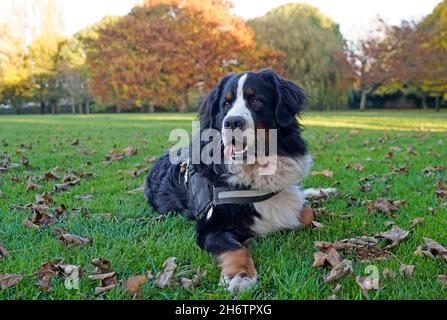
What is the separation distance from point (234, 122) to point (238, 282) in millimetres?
1473

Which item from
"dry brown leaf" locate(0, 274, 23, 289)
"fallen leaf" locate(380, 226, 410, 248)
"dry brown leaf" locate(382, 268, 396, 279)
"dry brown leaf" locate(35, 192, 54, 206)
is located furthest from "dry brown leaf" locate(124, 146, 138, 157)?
"dry brown leaf" locate(382, 268, 396, 279)

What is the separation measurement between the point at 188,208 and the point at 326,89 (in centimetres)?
3505

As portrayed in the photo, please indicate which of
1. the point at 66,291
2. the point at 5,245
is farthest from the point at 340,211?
the point at 5,245

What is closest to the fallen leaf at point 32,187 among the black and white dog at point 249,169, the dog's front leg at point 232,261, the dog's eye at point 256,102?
the black and white dog at point 249,169

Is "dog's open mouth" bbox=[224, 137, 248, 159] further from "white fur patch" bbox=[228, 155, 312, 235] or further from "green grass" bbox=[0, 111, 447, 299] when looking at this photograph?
"green grass" bbox=[0, 111, 447, 299]

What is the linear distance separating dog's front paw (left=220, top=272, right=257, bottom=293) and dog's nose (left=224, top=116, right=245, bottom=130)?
54.2 inches

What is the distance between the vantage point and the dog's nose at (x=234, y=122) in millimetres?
3475

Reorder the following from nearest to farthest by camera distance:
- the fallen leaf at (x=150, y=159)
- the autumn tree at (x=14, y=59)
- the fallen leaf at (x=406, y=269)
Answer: the fallen leaf at (x=406, y=269) → the fallen leaf at (x=150, y=159) → the autumn tree at (x=14, y=59)

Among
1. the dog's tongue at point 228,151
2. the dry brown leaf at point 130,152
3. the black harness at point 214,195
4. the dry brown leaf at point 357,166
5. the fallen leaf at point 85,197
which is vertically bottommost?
the fallen leaf at point 85,197

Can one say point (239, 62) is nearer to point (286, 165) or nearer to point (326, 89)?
point (326, 89)

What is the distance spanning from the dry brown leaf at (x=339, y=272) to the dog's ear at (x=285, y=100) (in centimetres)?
153

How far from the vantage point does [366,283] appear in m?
2.43

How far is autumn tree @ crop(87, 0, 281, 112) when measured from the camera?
35.9m

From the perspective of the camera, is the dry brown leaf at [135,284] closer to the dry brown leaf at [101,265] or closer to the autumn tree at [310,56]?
the dry brown leaf at [101,265]
